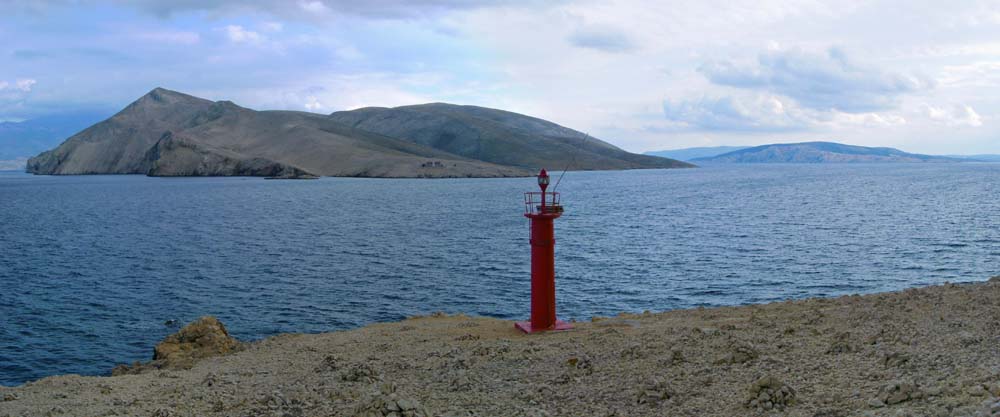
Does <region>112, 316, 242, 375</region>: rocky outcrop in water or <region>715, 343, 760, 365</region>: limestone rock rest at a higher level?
<region>715, 343, 760, 365</region>: limestone rock

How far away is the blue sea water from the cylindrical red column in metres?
7.02

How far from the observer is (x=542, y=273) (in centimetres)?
1719

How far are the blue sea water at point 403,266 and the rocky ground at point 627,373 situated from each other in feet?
25.3

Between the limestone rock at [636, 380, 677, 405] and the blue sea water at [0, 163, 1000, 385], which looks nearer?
the limestone rock at [636, 380, 677, 405]

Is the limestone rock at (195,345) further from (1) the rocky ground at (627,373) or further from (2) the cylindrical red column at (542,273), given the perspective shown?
(2) the cylindrical red column at (542,273)

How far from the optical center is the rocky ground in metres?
8.77

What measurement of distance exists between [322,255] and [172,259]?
7.92 meters

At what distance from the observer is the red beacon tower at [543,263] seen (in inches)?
661

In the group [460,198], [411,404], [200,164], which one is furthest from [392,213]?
[200,164]

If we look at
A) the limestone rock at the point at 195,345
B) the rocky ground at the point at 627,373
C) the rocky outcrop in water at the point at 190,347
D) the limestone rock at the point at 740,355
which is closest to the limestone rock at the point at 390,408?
the rocky ground at the point at 627,373

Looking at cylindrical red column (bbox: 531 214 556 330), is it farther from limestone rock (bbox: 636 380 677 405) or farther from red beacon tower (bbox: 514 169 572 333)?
limestone rock (bbox: 636 380 677 405)

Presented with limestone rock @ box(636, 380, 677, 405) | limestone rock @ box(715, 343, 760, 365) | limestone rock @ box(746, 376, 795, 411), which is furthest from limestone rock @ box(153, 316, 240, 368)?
limestone rock @ box(746, 376, 795, 411)

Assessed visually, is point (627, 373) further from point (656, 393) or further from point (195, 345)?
point (195, 345)

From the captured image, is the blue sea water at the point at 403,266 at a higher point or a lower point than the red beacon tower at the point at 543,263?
lower
